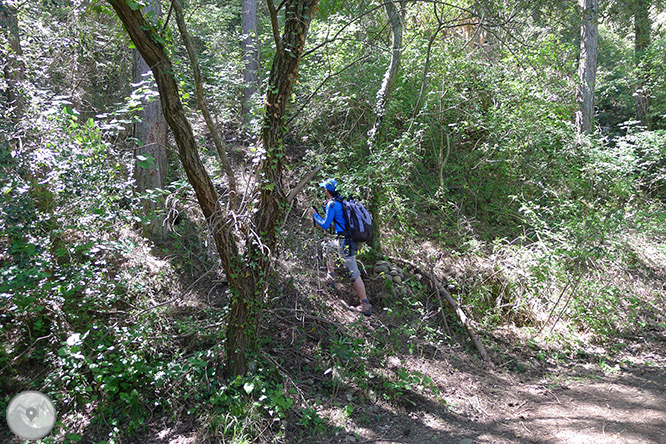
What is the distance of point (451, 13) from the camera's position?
365 inches

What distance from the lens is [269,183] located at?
14.1ft

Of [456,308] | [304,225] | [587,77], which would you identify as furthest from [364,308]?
[587,77]

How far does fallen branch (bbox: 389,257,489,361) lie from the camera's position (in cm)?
645

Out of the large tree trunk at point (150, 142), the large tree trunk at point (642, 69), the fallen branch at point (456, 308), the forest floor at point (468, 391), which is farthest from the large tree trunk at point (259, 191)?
the large tree trunk at point (642, 69)

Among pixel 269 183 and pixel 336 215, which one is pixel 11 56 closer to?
pixel 269 183

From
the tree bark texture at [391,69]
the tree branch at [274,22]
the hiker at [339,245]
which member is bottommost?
the hiker at [339,245]

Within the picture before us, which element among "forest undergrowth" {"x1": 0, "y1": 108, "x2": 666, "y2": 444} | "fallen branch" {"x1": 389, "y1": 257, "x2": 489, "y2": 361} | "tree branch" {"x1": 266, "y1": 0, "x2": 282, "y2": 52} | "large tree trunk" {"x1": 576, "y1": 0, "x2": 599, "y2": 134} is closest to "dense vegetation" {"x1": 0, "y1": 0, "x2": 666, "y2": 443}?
"forest undergrowth" {"x1": 0, "y1": 108, "x2": 666, "y2": 444}

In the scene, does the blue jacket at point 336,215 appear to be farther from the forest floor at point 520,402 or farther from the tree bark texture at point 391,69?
the tree bark texture at point 391,69

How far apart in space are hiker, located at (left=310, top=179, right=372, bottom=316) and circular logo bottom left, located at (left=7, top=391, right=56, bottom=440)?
354 centimetres

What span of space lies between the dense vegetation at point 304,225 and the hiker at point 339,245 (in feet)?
1.04

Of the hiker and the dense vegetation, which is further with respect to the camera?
the hiker

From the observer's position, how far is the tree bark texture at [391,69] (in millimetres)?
7010

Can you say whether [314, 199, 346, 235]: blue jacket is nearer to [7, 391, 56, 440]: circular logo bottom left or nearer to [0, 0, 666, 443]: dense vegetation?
[0, 0, 666, 443]: dense vegetation

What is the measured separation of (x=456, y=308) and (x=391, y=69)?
4216 millimetres
